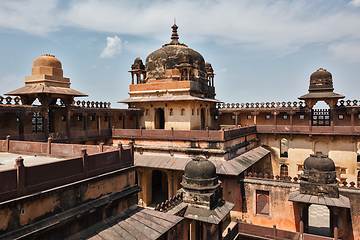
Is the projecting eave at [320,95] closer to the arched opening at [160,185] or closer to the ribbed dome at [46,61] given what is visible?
the arched opening at [160,185]

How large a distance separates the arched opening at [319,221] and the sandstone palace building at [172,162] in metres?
0.08

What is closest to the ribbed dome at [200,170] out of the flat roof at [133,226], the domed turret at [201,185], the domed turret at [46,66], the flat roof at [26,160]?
the domed turret at [201,185]

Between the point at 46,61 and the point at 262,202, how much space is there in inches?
690

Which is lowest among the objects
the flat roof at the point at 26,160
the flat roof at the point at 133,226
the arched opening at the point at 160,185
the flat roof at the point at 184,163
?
the arched opening at the point at 160,185

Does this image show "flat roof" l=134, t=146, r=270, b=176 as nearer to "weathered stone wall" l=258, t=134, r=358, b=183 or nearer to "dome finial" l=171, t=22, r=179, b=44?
"weathered stone wall" l=258, t=134, r=358, b=183

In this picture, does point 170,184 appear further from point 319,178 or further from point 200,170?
point 319,178

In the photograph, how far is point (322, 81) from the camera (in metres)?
25.0

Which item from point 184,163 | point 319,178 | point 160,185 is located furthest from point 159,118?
point 319,178

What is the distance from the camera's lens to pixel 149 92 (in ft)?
85.1

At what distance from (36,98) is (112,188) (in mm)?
12598

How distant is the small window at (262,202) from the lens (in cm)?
1688

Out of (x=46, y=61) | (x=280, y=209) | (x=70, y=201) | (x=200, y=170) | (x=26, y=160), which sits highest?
(x=46, y=61)

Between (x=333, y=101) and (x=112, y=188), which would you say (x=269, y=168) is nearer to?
(x=333, y=101)

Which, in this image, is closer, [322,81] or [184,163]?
[184,163]
